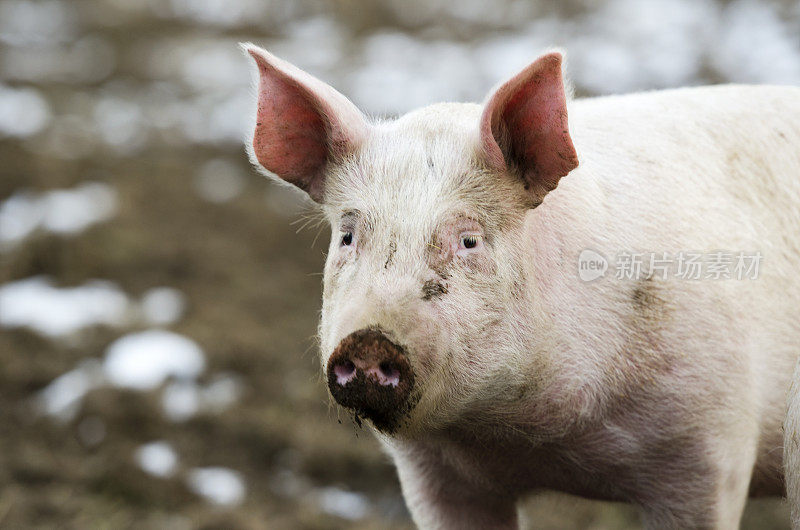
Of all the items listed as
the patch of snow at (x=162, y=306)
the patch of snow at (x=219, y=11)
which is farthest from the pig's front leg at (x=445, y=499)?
the patch of snow at (x=219, y=11)

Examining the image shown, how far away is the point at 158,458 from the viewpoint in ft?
19.8

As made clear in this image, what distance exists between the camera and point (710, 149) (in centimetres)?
370

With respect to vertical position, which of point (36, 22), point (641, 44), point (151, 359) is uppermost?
point (641, 44)

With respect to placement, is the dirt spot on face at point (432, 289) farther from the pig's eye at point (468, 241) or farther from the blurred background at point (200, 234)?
the blurred background at point (200, 234)

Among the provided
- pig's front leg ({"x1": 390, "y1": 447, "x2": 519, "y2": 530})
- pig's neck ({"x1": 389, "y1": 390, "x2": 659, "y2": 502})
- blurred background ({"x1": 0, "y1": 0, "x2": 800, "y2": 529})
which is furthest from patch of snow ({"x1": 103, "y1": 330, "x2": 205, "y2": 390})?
pig's neck ({"x1": 389, "y1": 390, "x2": 659, "y2": 502})

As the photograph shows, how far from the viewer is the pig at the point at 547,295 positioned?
2816 mm

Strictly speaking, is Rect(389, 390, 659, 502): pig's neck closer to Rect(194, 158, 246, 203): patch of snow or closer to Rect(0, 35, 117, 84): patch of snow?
Rect(194, 158, 246, 203): patch of snow

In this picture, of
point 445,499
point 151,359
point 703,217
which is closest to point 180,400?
point 151,359

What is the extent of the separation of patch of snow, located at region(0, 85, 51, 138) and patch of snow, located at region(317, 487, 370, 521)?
5.92m

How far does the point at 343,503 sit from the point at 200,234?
3837mm

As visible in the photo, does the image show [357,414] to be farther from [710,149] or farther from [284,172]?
[710,149]

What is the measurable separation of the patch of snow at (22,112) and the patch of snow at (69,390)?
4134mm

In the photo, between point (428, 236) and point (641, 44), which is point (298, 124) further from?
point (641, 44)

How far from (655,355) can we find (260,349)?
4574mm
